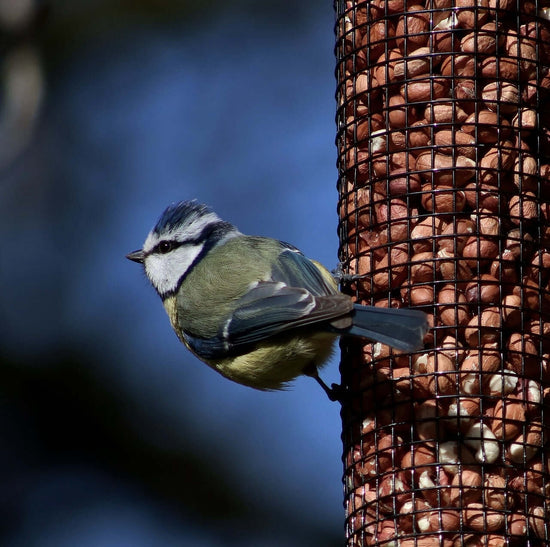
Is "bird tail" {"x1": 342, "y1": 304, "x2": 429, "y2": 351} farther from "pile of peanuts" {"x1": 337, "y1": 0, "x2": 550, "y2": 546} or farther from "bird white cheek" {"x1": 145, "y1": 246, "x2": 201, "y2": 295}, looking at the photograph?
"bird white cheek" {"x1": 145, "y1": 246, "x2": 201, "y2": 295}

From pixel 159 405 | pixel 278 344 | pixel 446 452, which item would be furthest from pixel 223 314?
pixel 159 405

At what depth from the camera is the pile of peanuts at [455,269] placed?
10.4 feet

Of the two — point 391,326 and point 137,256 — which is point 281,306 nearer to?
point 391,326

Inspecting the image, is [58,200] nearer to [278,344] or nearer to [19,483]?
[19,483]

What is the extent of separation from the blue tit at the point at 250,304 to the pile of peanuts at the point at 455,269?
0.18 metres

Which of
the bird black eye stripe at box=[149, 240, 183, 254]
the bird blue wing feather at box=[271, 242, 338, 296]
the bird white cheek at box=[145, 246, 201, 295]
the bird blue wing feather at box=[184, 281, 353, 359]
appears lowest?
the bird blue wing feather at box=[184, 281, 353, 359]

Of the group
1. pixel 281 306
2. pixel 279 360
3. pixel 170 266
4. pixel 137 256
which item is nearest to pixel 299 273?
pixel 281 306

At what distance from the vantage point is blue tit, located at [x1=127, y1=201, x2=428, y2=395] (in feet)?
11.0

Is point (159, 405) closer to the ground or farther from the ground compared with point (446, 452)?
farther from the ground

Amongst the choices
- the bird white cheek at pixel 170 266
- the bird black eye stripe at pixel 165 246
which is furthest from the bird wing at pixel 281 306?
the bird black eye stripe at pixel 165 246

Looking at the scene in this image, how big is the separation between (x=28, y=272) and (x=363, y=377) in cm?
373

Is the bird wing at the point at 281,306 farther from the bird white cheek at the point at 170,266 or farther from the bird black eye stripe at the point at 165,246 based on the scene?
the bird black eye stripe at the point at 165,246

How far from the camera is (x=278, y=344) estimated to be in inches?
145

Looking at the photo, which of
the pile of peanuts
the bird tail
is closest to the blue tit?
the bird tail
